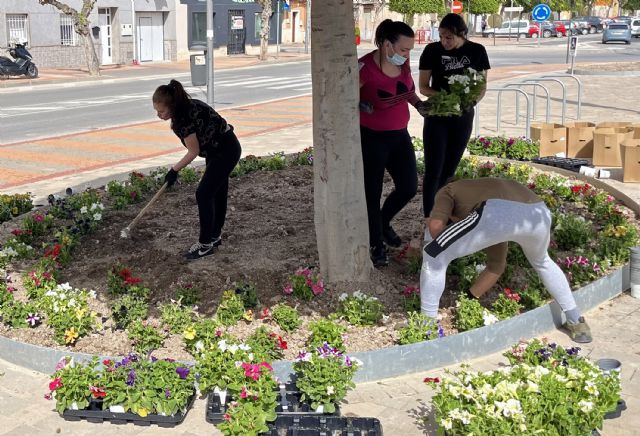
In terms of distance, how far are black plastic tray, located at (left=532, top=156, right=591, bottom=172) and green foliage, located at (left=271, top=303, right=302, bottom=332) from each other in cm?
610

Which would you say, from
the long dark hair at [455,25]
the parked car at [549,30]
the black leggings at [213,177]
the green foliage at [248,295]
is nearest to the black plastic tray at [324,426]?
the green foliage at [248,295]

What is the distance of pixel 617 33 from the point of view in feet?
185

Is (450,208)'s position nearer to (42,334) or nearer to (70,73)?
(42,334)

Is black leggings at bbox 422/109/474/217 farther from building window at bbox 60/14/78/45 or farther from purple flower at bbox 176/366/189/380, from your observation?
building window at bbox 60/14/78/45

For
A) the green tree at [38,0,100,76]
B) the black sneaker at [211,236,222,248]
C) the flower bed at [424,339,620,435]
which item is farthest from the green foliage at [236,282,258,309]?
the green tree at [38,0,100,76]

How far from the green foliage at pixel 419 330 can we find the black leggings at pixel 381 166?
1.35 m

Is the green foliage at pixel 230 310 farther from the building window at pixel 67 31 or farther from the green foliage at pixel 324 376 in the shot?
the building window at pixel 67 31

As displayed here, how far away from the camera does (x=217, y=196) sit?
23.7 ft

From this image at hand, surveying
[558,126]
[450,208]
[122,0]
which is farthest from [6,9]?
[450,208]

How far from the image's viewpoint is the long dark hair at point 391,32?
6.24 m

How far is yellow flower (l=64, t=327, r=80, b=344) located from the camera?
Answer: 541cm

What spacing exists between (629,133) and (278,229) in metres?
5.57

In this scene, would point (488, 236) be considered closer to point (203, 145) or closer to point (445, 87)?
point (445, 87)

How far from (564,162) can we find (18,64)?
22994 millimetres
